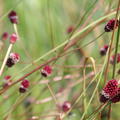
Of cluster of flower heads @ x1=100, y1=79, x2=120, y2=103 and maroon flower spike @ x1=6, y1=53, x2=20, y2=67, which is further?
maroon flower spike @ x1=6, y1=53, x2=20, y2=67

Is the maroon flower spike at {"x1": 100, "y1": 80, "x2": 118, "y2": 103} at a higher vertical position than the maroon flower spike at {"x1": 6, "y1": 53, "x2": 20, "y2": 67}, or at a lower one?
lower

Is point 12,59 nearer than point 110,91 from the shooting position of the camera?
No

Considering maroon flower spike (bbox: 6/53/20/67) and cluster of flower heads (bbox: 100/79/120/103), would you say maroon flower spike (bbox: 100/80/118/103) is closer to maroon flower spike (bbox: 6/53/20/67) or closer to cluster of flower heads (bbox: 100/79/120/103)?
cluster of flower heads (bbox: 100/79/120/103)

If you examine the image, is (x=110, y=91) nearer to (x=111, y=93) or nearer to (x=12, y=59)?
(x=111, y=93)

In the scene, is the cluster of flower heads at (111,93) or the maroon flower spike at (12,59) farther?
the maroon flower spike at (12,59)

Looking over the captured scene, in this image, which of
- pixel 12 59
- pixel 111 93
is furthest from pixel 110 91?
pixel 12 59

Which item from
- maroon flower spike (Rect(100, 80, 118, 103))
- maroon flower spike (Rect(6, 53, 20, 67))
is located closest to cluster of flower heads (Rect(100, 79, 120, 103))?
maroon flower spike (Rect(100, 80, 118, 103))

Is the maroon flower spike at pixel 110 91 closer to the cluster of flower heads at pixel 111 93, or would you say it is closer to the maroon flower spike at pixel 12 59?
the cluster of flower heads at pixel 111 93

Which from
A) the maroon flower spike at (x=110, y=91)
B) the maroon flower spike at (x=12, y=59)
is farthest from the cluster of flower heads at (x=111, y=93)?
the maroon flower spike at (x=12, y=59)

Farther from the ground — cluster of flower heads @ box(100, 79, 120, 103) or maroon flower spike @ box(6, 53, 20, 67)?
maroon flower spike @ box(6, 53, 20, 67)

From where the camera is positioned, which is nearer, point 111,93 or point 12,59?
point 111,93

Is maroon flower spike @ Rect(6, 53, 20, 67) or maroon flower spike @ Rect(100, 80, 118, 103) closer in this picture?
maroon flower spike @ Rect(100, 80, 118, 103)
